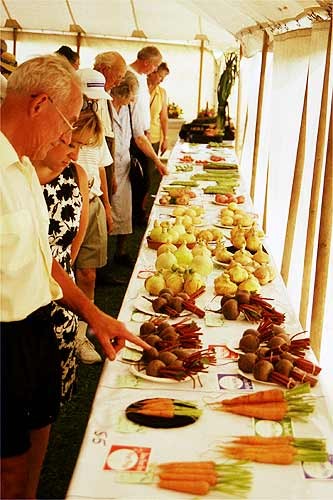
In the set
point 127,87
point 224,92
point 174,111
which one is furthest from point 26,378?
point 174,111

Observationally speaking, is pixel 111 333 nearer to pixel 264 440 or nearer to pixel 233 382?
pixel 233 382

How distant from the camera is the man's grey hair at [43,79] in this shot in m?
1.71

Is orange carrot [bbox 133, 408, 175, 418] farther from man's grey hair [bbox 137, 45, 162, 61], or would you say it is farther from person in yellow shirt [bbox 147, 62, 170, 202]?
person in yellow shirt [bbox 147, 62, 170, 202]

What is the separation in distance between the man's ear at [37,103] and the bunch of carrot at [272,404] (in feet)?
3.03

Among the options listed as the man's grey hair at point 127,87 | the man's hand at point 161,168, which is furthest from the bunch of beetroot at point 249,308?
the man's hand at point 161,168

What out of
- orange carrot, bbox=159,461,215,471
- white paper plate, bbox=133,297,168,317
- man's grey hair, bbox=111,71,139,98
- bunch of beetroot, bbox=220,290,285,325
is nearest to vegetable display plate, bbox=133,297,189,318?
white paper plate, bbox=133,297,168,317

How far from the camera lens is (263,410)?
1793 millimetres

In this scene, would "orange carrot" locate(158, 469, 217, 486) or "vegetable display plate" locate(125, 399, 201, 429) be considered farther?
"vegetable display plate" locate(125, 399, 201, 429)

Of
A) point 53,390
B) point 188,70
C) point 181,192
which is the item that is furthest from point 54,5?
point 53,390

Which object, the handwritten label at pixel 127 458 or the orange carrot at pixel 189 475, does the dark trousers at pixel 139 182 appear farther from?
the orange carrot at pixel 189 475

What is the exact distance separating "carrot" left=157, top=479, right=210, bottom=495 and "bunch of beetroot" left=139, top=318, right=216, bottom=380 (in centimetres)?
49

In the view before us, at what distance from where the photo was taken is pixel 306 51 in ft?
14.9

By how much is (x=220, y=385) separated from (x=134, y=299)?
0.78 m

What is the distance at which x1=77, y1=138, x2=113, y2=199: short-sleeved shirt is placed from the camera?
3766 millimetres
